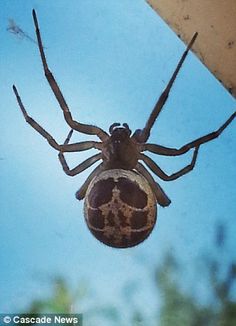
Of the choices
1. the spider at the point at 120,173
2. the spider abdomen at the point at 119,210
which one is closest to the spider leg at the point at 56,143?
the spider at the point at 120,173

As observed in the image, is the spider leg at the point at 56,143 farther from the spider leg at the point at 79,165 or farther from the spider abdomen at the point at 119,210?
the spider abdomen at the point at 119,210

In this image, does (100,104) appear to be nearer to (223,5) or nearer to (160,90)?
(160,90)

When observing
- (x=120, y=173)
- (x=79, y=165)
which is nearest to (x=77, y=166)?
(x=79, y=165)

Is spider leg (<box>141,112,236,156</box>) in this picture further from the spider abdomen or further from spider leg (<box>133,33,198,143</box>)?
the spider abdomen

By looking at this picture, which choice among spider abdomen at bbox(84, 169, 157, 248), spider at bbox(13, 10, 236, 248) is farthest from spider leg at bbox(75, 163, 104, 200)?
spider abdomen at bbox(84, 169, 157, 248)

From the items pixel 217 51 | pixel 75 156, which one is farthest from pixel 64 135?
pixel 217 51
